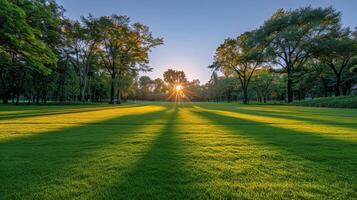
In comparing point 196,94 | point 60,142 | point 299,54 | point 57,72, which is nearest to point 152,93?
point 196,94

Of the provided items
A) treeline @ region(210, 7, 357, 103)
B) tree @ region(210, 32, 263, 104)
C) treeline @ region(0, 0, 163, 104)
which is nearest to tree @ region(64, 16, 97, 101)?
treeline @ region(0, 0, 163, 104)

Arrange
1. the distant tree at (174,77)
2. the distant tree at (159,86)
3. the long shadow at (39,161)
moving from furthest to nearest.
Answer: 1. the distant tree at (174,77)
2. the distant tree at (159,86)
3. the long shadow at (39,161)

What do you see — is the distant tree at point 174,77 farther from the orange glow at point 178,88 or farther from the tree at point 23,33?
the tree at point 23,33

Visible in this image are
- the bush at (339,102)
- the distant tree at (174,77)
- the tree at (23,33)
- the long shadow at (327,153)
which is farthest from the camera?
the distant tree at (174,77)

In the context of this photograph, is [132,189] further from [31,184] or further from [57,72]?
[57,72]

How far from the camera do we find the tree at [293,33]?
28.0 metres

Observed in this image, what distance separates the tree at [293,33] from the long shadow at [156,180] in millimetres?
30040

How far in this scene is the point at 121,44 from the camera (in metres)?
35.6

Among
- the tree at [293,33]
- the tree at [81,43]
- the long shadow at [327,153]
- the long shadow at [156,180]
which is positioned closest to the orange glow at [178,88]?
the tree at [81,43]

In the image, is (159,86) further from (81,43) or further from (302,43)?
(302,43)

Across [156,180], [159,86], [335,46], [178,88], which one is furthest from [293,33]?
[159,86]

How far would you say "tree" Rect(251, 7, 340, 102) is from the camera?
28.0 metres

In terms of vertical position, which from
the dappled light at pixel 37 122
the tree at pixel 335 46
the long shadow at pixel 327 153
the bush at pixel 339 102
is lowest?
the dappled light at pixel 37 122

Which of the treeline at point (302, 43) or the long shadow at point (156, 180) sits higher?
the treeline at point (302, 43)
